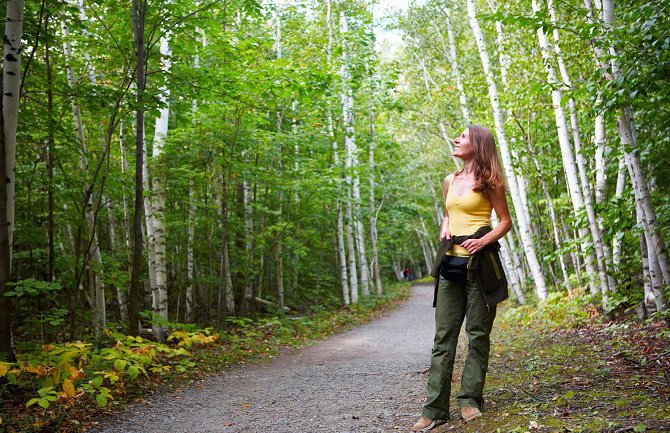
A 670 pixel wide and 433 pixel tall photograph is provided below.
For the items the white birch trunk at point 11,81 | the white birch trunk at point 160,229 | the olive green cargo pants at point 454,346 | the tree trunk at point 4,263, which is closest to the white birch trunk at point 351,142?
the white birch trunk at point 160,229

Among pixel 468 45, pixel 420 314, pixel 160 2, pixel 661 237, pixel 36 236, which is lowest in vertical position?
pixel 420 314

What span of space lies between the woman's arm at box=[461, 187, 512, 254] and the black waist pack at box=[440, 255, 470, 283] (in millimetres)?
104

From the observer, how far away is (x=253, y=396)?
18.0 feet

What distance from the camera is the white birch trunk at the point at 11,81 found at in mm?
4805

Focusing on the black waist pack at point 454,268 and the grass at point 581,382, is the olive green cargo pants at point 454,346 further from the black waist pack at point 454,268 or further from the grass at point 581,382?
the grass at point 581,382

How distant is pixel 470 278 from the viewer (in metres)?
3.36

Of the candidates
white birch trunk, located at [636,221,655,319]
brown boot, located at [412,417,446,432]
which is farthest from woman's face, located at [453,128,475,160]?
white birch trunk, located at [636,221,655,319]

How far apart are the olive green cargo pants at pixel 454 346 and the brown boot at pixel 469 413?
1.0 inches

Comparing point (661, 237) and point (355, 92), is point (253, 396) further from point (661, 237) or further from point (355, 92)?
point (355, 92)

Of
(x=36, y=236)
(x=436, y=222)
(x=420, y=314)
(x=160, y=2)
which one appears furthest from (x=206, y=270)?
(x=436, y=222)

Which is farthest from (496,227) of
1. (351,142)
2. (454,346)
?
(351,142)

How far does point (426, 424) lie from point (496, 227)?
1435 mm

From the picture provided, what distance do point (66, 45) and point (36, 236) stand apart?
11.1 ft

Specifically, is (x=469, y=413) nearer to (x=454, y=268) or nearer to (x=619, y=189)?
(x=454, y=268)
